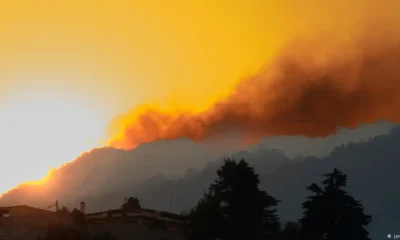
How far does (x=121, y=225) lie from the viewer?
72625 millimetres

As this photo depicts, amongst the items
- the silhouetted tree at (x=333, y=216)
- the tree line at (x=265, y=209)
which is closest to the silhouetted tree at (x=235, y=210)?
the tree line at (x=265, y=209)

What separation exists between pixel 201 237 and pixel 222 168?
49.8 feet

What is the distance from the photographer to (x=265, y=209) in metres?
76.8

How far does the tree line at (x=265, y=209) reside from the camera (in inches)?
2884

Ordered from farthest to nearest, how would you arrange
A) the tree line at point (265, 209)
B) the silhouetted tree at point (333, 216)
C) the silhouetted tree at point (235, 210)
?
the silhouetted tree at point (333, 216) < the tree line at point (265, 209) < the silhouetted tree at point (235, 210)

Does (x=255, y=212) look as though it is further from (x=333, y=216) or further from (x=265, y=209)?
(x=333, y=216)

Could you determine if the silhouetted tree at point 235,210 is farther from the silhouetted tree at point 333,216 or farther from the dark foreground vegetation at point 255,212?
the silhouetted tree at point 333,216

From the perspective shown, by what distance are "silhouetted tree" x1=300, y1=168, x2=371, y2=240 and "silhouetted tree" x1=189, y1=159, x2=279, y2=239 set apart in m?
4.34

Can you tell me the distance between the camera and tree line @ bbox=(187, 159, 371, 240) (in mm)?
73250

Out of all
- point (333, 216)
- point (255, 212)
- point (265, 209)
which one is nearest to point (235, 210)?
point (255, 212)

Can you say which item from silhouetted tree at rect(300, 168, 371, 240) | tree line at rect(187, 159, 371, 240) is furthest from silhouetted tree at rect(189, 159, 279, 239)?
silhouetted tree at rect(300, 168, 371, 240)

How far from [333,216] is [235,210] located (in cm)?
1246

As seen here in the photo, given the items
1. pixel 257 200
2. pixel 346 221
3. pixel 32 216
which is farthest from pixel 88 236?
pixel 346 221

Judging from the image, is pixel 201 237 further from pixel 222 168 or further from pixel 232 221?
pixel 222 168
